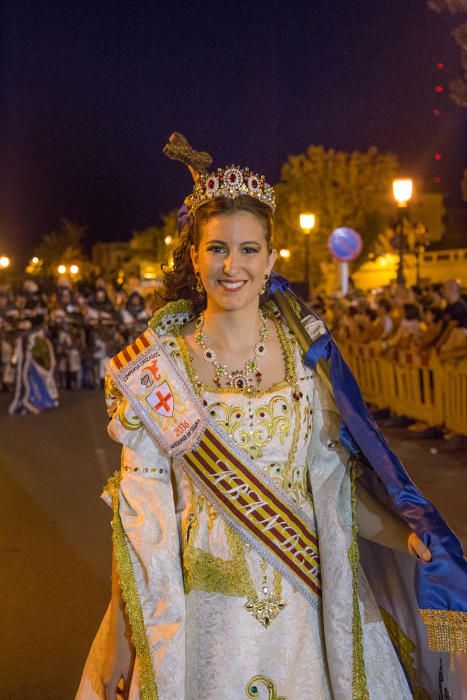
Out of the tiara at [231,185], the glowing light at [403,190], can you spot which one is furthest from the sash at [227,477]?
the glowing light at [403,190]

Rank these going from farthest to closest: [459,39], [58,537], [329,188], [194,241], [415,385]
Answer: [329,188], [415,385], [459,39], [58,537], [194,241]

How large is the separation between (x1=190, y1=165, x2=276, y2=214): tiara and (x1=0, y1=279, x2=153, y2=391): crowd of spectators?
48.4 feet

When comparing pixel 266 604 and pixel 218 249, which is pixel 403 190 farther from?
pixel 266 604

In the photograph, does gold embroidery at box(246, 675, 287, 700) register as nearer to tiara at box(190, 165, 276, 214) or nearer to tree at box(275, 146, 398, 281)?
tiara at box(190, 165, 276, 214)

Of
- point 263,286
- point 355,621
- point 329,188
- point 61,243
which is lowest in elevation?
point 355,621

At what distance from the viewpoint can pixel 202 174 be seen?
2.81 metres

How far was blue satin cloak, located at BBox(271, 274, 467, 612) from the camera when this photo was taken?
7.96 feet

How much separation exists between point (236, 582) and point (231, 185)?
46.6 inches

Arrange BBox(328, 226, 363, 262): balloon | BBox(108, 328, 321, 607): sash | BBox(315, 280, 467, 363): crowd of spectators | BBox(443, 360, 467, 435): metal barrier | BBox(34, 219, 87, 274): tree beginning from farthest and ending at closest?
BBox(34, 219, 87, 274): tree, BBox(328, 226, 363, 262): balloon, BBox(315, 280, 467, 363): crowd of spectators, BBox(443, 360, 467, 435): metal barrier, BBox(108, 328, 321, 607): sash

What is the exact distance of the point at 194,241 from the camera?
284 centimetres

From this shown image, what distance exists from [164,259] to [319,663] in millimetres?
1439

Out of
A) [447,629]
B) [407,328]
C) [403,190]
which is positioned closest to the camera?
[447,629]

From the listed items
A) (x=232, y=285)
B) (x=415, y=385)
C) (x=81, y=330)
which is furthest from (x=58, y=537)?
(x=81, y=330)

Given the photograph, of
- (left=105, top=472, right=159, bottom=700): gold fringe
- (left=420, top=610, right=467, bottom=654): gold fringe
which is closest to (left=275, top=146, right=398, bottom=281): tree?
(left=105, top=472, right=159, bottom=700): gold fringe
